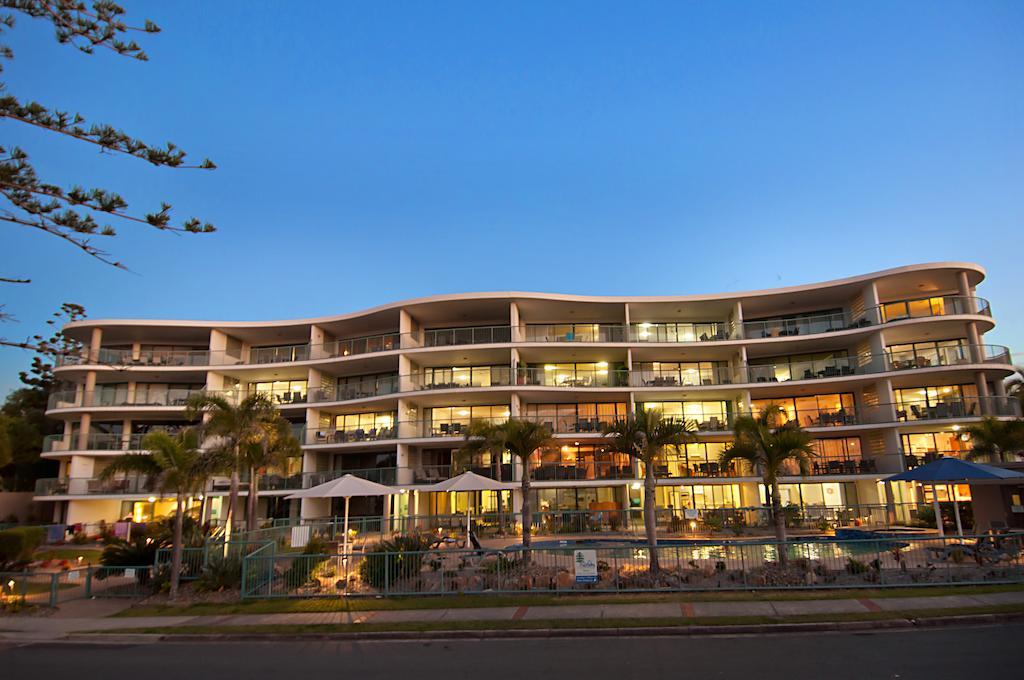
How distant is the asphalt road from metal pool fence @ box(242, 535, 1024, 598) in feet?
11.3

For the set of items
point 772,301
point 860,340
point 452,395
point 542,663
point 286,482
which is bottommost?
point 542,663

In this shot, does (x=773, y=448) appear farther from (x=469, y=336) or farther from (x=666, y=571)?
(x=469, y=336)

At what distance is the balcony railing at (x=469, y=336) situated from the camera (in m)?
38.3

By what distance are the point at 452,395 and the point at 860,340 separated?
2447 cm

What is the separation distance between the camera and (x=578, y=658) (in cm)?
1016

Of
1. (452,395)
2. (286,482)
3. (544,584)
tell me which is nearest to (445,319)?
(452,395)

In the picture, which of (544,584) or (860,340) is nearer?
(544,584)

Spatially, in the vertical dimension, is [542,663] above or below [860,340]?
below

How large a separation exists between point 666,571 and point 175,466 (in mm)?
13617

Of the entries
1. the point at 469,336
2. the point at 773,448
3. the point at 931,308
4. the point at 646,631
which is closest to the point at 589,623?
the point at 646,631

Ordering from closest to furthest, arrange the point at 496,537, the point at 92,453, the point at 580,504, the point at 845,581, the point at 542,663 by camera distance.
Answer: the point at 542,663 < the point at 845,581 < the point at 496,537 < the point at 580,504 < the point at 92,453

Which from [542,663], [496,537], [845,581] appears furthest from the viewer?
[496,537]

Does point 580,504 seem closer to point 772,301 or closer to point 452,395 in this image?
point 452,395

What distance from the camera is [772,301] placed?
127ft
